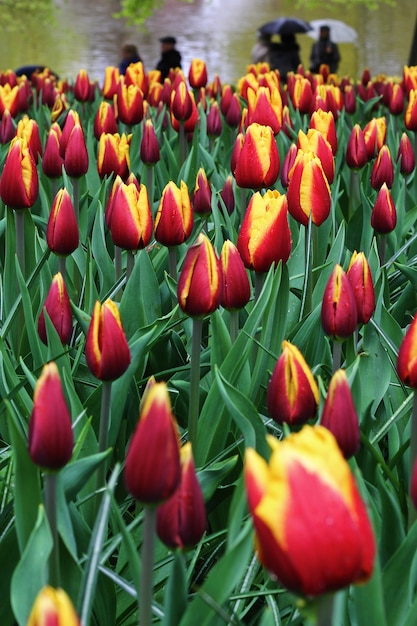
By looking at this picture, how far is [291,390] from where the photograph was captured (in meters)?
0.97

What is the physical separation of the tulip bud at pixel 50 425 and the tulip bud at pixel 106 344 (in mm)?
209

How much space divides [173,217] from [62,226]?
208mm

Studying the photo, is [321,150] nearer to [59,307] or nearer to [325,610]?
[59,307]

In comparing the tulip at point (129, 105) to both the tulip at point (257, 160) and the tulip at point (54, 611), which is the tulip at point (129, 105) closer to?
the tulip at point (257, 160)

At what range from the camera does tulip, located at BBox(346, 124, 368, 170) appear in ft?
7.63

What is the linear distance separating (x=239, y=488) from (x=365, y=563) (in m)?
0.34

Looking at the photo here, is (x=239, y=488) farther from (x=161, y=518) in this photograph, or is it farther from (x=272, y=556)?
(x=272, y=556)

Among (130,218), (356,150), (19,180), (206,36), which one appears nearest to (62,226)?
(130,218)

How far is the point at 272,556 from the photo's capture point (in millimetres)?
552

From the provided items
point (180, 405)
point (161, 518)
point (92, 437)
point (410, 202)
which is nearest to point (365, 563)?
point (161, 518)

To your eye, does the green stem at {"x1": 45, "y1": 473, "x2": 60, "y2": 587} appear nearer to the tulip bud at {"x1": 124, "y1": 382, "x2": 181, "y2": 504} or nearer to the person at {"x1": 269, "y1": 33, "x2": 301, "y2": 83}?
the tulip bud at {"x1": 124, "y1": 382, "x2": 181, "y2": 504}

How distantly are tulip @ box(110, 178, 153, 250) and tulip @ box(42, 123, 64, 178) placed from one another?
0.63 metres

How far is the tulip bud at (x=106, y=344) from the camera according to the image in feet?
3.32

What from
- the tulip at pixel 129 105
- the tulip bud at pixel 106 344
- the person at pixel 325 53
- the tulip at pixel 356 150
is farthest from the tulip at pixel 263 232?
the person at pixel 325 53
